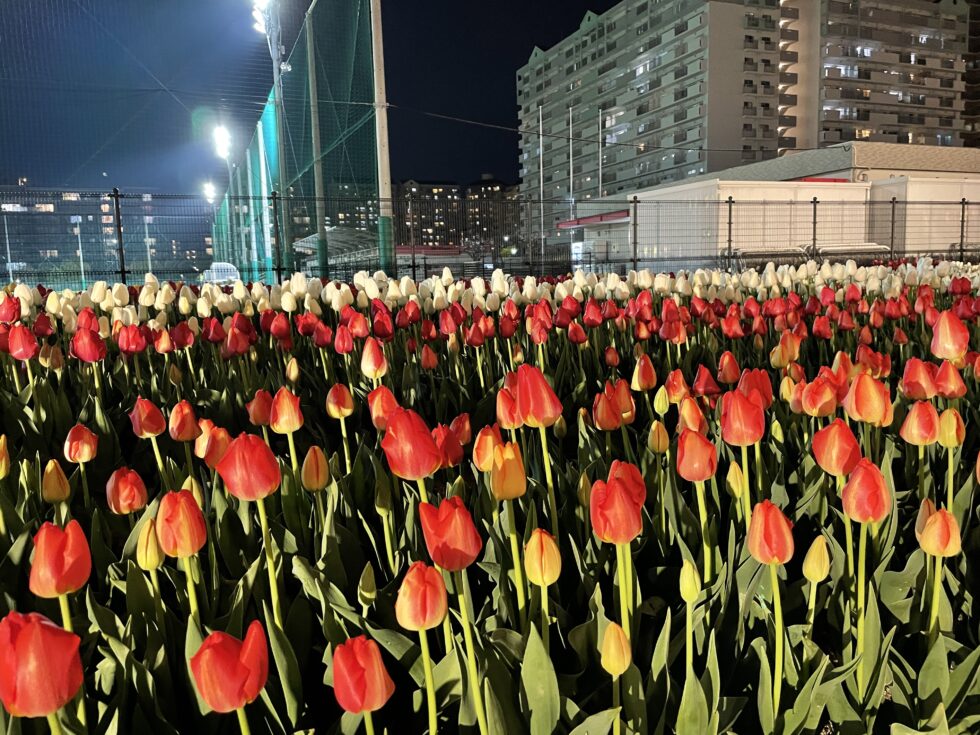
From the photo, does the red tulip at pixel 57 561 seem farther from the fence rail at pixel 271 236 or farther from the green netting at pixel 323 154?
the green netting at pixel 323 154

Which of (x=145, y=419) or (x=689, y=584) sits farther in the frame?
(x=145, y=419)

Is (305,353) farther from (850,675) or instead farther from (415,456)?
(850,675)

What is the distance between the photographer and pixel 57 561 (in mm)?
708

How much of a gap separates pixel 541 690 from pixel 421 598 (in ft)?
0.53

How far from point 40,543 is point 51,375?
6.11 feet

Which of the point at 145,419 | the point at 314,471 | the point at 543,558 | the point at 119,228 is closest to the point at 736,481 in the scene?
the point at 543,558

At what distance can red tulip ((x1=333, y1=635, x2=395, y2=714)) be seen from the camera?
59 centimetres

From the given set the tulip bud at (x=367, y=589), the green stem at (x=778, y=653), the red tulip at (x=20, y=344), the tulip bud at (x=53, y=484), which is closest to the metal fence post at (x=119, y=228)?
the red tulip at (x=20, y=344)

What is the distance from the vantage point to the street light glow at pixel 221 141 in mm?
10594

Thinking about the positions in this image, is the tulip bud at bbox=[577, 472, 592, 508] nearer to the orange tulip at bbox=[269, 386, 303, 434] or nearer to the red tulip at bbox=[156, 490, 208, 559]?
the orange tulip at bbox=[269, 386, 303, 434]

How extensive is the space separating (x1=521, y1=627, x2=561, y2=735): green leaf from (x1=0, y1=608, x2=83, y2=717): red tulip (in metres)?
0.38

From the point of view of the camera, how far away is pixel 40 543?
0.70 meters

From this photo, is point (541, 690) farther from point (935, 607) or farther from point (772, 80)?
point (772, 80)

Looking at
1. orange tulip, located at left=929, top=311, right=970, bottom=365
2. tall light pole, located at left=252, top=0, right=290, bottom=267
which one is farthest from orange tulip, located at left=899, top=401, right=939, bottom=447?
tall light pole, located at left=252, top=0, right=290, bottom=267
